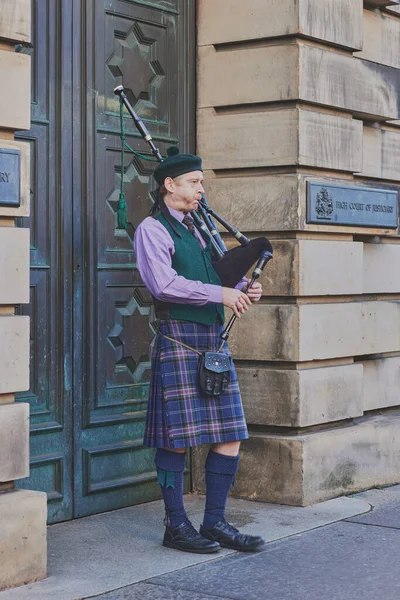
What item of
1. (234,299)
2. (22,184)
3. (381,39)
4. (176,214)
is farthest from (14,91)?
(381,39)

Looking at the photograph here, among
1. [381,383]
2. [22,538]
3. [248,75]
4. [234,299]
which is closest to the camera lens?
[22,538]

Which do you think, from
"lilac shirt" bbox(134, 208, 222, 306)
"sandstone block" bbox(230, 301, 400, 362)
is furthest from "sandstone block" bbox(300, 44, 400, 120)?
"lilac shirt" bbox(134, 208, 222, 306)

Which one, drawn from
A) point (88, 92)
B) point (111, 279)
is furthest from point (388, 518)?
point (88, 92)

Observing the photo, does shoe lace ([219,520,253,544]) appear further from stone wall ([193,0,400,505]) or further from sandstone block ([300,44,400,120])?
sandstone block ([300,44,400,120])

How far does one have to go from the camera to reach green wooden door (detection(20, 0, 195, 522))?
6.23 m

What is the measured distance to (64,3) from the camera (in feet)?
20.9

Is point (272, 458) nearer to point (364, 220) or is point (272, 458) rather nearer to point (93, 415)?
point (93, 415)

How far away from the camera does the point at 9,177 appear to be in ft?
16.8

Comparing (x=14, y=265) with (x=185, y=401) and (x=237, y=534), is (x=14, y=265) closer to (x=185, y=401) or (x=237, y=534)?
(x=185, y=401)

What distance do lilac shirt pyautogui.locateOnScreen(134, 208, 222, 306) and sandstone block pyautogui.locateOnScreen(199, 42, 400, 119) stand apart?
1781mm

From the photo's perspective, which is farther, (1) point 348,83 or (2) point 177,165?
(1) point 348,83

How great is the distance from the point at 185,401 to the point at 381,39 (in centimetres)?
368

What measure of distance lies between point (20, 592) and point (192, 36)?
12.7 feet

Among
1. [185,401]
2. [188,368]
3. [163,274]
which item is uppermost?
[163,274]
